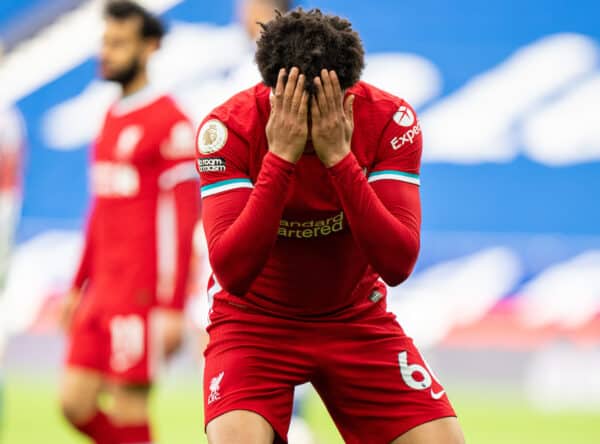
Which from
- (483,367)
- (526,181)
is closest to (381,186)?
(483,367)

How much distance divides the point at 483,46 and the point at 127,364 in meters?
4.73

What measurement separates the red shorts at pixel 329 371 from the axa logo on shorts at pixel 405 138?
492mm

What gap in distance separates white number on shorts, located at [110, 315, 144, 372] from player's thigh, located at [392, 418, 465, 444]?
2.52 m

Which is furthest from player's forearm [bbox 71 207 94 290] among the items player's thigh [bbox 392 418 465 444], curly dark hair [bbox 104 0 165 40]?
player's thigh [bbox 392 418 465 444]

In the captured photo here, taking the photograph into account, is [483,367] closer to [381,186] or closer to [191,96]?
[191,96]

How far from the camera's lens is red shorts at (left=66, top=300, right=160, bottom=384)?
578 centimetres

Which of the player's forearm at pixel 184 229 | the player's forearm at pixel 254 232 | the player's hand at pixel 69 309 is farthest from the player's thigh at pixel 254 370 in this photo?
the player's hand at pixel 69 309

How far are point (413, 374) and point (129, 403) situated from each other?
2.59 m

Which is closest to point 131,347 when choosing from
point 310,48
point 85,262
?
point 85,262

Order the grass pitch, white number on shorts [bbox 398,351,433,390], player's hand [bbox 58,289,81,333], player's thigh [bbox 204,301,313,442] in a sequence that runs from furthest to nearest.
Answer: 1. the grass pitch
2. player's hand [bbox 58,289,81,333]
3. white number on shorts [bbox 398,351,433,390]
4. player's thigh [bbox 204,301,313,442]

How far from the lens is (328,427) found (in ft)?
25.7

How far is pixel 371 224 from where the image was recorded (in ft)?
10.7

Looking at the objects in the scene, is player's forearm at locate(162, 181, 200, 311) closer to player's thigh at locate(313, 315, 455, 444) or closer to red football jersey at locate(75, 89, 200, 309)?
red football jersey at locate(75, 89, 200, 309)

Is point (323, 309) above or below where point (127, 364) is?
above
